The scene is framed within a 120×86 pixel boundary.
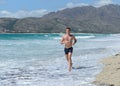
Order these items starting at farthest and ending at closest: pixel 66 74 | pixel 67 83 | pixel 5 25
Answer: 1. pixel 5 25
2. pixel 66 74
3. pixel 67 83

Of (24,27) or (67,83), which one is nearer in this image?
(67,83)

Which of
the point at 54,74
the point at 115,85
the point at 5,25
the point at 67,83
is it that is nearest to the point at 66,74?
the point at 54,74

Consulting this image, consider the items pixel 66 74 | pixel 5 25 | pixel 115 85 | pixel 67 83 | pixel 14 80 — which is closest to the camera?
pixel 115 85

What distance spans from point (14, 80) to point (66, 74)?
77.3 inches

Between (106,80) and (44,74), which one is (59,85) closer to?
(106,80)

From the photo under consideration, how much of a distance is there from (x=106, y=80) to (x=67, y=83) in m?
1.19

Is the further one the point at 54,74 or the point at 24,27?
the point at 24,27

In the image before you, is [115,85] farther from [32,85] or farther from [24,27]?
[24,27]

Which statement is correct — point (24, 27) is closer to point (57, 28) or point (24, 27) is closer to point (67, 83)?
point (57, 28)

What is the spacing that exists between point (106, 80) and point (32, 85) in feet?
7.26

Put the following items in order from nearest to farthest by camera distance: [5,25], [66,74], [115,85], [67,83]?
[115,85] < [67,83] < [66,74] < [5,25]

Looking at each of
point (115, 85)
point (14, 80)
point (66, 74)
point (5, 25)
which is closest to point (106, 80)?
point (115, 85)

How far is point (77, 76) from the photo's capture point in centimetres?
1183

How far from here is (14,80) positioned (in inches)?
440
